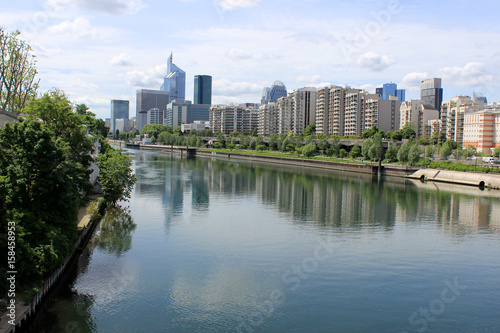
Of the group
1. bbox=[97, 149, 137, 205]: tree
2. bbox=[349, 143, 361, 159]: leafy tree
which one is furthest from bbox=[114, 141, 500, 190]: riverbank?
bbox=[97, 149, 137, 205]: tree

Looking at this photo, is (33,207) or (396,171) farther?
(396,171)

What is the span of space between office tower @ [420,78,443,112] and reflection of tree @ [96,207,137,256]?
160555mm

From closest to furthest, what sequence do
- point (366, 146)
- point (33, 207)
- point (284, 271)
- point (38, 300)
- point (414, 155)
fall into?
point (38, 300), point (33, 207), point (284, 271), point (414, 155), point (366, 146)

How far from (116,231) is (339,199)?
17649 millimetres

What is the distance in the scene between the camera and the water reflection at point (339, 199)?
→ 24.9 m

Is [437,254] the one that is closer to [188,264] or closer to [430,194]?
[188,264]

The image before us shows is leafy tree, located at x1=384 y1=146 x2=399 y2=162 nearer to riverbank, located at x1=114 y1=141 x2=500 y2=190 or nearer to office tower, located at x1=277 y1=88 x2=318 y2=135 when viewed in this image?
riverbank, located at x1=114 y1=141 x2=500 y2=190

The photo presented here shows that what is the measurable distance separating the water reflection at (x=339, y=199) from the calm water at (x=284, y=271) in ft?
0.83

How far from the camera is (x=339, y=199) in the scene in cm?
3216

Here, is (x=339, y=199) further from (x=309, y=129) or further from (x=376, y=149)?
(x=309, y=129)

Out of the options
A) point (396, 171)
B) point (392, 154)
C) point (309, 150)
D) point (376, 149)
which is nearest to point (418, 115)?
point (309, 150)

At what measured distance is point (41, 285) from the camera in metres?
11.3

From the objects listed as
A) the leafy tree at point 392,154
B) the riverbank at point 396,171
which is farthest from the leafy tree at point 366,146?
the riverbank at point 396,171

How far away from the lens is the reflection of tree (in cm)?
1759
